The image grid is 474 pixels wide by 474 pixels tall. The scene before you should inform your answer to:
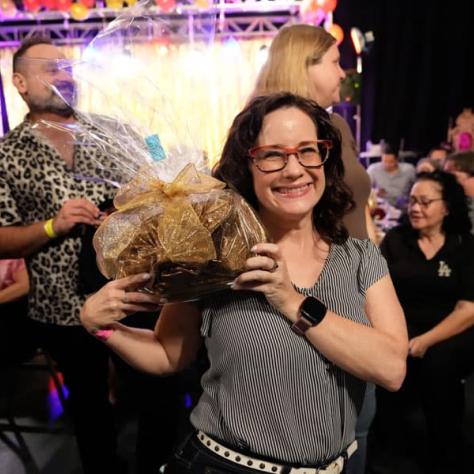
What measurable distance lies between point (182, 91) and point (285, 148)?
0.27 m

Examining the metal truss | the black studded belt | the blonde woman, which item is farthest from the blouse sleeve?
the metal truss

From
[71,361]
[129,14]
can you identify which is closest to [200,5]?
[129,14]

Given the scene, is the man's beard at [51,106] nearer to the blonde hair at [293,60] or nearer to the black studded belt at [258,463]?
the blonde hair at [293,60]

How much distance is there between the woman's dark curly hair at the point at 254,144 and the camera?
41.3 inches

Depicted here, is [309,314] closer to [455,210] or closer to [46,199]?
[46,199]

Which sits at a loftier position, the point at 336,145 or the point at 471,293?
the point at 336,145

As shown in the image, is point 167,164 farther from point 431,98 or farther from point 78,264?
point 431,98

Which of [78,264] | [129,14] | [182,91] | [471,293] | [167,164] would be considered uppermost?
[129,14]

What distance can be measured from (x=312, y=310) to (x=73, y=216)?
1.05 m

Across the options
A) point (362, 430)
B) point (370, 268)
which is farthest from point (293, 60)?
point (362, 430)

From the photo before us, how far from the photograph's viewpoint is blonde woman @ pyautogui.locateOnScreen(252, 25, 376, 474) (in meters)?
1.57

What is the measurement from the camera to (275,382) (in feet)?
3.20

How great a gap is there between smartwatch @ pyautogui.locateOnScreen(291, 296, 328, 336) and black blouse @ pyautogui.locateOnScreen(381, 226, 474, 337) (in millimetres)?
1657

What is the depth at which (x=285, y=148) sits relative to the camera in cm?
100
